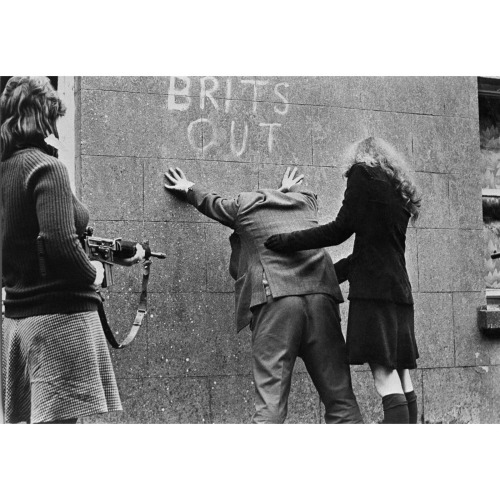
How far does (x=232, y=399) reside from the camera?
7.04 m

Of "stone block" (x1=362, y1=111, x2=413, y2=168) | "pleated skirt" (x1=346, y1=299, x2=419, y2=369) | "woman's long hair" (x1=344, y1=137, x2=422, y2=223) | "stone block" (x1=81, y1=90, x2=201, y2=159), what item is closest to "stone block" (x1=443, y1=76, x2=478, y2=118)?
"stone block" (x1=362, y1=111, x2=413, y2=168)

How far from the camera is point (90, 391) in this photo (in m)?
6.26

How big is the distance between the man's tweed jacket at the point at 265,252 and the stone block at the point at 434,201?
1099mm

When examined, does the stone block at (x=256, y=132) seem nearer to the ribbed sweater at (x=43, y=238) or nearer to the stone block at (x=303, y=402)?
the ribbed sweater at (x=43, y=238)

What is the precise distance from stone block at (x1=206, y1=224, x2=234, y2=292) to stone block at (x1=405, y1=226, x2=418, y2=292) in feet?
4.47

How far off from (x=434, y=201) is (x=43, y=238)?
3030mm

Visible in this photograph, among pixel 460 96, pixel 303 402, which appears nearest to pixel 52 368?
pixel 303 402

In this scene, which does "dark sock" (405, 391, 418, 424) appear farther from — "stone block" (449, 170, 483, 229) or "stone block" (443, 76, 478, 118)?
"stone block" (443, 76, 478, 118)

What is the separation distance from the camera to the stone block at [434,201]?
24.6 feet

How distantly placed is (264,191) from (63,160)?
54.4 inches

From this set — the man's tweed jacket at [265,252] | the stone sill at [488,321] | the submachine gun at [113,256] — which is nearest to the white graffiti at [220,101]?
the man's tweed jacket at [265,252]

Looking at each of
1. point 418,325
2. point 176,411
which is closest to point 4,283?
point 176,411

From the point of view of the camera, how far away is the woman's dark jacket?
648 cm

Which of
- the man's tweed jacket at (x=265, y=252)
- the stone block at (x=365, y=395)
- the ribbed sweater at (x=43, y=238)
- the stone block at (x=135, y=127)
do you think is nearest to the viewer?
the ribbed sweater at (x=43, y=238)
